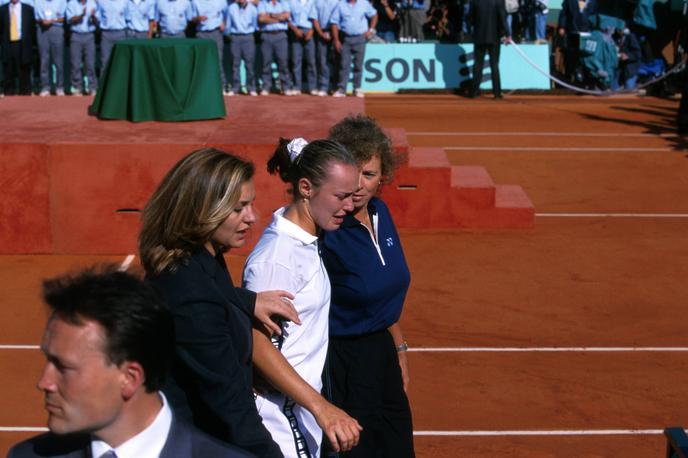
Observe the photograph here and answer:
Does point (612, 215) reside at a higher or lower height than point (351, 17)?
lower

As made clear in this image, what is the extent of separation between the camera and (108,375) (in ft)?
9.34

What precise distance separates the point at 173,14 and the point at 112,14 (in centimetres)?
118

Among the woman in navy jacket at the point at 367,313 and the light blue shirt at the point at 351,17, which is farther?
the light blue shirt at the point at 351,17

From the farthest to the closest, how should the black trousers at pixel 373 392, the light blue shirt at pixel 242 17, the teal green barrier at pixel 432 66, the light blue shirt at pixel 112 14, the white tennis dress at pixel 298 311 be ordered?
1. the teal green barrier at pixel 432 66
2. the light blue shirt at pixel 242 17
3. the light blue shirt at pixel 112 14
4. the black trousers at pixel 373 392
5. the white tennis dress at pixel 298 311

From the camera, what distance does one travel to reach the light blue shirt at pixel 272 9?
71.2 feet

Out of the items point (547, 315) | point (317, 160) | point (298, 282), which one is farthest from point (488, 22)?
point (298, 282)

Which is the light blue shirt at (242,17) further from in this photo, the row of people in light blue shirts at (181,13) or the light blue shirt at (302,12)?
the light blue shirt at (302,12)

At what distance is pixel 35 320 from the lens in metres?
10.3

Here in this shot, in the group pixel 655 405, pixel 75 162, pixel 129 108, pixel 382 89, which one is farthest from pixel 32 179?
pixel 382 89

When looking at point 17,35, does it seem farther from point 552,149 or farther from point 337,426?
point 337,426

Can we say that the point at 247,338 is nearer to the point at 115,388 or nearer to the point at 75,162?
the point at 115,388

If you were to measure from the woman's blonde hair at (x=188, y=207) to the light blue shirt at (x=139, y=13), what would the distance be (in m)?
18.4

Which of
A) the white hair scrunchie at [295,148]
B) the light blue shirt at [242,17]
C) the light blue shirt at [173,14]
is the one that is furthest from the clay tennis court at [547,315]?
the light blue shirt at [173,14]

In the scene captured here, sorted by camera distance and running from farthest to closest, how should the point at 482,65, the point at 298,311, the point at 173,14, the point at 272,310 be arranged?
the point at 482,65, the point at 173,14, the point at 298,311, the point at 272,310
